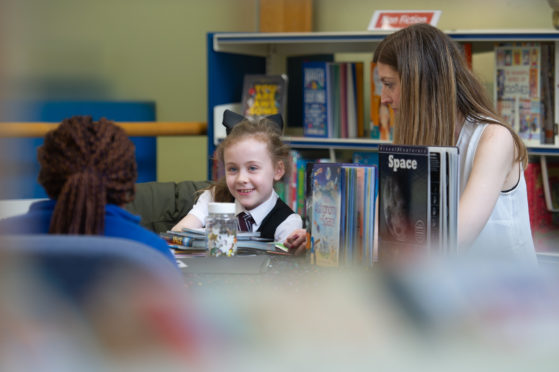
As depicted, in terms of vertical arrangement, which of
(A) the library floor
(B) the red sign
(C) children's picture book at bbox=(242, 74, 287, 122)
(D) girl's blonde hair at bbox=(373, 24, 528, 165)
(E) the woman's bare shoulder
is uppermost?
(B) the red sign

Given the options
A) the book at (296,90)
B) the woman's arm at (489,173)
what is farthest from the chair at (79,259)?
the book at (296,90)

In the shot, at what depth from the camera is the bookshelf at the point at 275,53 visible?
7.93 ft

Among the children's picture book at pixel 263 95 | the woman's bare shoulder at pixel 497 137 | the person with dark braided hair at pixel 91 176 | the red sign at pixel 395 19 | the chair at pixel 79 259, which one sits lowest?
the chair at pixel 79 259

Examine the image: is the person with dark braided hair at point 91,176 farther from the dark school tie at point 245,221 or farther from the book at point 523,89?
the book at point 523,89

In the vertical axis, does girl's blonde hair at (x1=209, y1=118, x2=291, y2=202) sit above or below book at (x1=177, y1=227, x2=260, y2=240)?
above

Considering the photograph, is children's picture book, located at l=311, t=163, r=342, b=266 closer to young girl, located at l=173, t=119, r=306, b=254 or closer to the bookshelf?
young girl, located at l=173, t=119, r=306, b=254

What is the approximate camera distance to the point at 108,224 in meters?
0.51

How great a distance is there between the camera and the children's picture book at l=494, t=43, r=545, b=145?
229 centimetres

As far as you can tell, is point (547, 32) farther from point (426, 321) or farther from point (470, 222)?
point (426, 321)

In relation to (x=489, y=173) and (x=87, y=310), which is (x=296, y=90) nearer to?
(x=489, y=173)

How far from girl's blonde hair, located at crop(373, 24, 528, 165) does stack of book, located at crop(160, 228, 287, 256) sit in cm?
29

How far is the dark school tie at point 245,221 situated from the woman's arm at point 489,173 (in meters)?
0.48

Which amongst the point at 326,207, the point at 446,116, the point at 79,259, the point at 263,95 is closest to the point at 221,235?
the point at 326,207

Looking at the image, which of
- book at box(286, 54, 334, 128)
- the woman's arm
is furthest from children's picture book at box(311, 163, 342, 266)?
book at box(286, 54, 334, 128)
